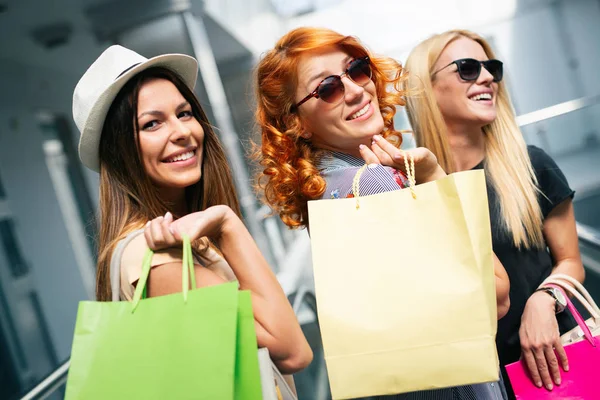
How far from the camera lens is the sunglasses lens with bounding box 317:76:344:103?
1.41 metres

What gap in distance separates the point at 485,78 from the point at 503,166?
32 cm

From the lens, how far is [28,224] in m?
2.56

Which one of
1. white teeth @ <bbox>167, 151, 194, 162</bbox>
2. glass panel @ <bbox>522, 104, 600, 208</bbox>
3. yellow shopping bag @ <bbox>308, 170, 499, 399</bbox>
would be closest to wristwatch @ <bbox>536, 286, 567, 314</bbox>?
yellow shopping bag @ <bbox>308, 170, 499, 399</bbox>

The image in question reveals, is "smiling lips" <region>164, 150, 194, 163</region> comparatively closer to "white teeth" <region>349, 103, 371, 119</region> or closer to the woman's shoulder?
"white teeth" <region>349, 103, 371, 119</region>

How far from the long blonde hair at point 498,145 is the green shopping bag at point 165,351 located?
1048 mm

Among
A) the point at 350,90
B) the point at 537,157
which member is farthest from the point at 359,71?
the point at 537,157

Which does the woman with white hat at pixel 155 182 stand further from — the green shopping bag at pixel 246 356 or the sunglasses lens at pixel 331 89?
the sunglasses lens at pixel 331 89

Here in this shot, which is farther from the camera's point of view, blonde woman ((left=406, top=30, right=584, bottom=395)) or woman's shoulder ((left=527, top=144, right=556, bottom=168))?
woman's shoulder ((left=527, top=144, right=556, bottom=168))

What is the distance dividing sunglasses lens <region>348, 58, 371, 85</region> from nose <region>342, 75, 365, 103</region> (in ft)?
0.05

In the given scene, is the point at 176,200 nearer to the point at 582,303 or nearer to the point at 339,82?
the point at 339,82

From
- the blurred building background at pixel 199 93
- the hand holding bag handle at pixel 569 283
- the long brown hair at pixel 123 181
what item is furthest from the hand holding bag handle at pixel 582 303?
the blurred building background at pixel 199 93

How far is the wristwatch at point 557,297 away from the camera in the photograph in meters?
1.58

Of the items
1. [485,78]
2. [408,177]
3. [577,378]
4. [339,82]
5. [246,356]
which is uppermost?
[339,82]

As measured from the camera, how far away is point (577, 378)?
1.39 m
